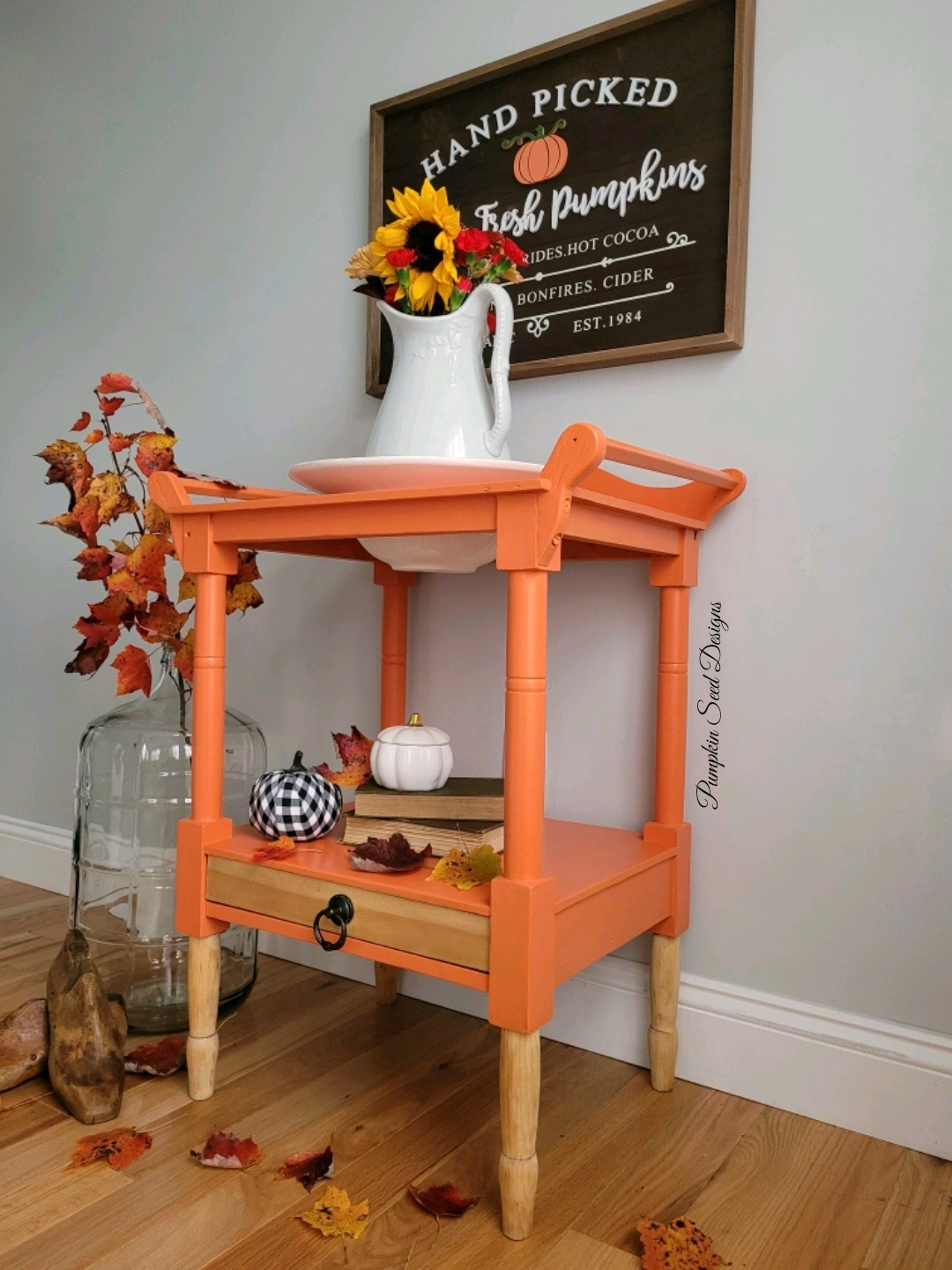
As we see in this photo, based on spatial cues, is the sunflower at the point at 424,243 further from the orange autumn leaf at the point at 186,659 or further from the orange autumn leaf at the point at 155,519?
the orange autumn leaf at the point at 186,659

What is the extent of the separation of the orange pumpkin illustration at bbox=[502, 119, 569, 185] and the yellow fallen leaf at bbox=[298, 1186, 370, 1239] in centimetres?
129

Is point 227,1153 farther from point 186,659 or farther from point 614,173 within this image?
point 614,173

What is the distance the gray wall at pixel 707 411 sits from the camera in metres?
1.13

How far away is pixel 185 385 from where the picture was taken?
73.2 inches

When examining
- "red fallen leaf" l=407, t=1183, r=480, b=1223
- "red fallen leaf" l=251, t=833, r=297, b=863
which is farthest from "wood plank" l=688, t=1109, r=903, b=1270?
"red fallen leaf" l=251, t=833, r=297, b=863

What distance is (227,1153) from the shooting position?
1043 mm

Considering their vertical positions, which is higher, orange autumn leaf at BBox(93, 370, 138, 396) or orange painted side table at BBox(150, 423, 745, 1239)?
orange autumn leaf at BBox(93, 370, 138, 396)

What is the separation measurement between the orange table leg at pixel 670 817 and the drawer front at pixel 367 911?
1.14ft

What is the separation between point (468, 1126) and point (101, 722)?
80 cm

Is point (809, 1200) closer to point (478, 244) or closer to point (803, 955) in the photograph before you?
point (803, 955)

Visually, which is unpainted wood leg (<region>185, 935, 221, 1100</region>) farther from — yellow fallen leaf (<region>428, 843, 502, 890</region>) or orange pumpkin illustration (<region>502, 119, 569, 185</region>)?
orange pumpkin illustration (<region>502, 119, 569, 185</region>)

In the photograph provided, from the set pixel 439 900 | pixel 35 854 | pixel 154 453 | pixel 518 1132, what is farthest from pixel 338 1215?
pixel 35 854

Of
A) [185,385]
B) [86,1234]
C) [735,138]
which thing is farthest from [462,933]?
[185,385]

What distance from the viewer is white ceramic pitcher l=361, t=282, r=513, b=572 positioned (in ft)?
3.59
